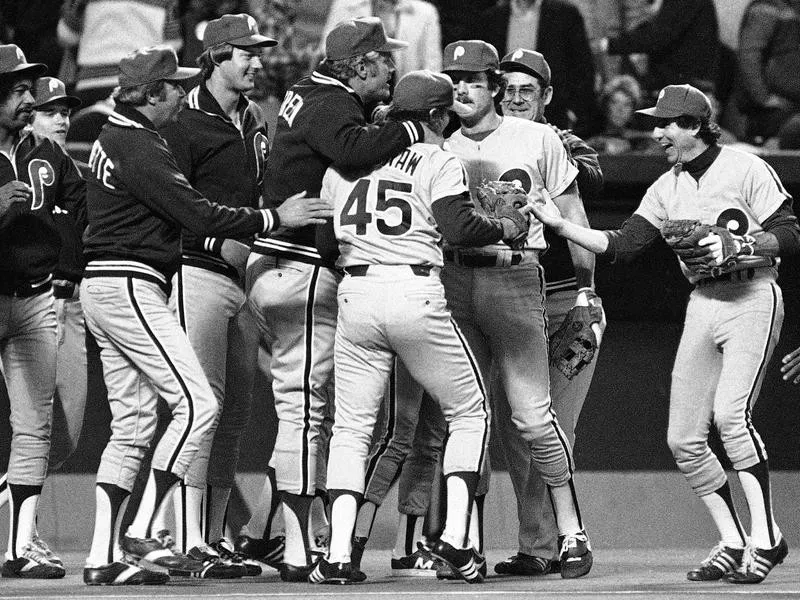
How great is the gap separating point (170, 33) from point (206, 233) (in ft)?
9.92

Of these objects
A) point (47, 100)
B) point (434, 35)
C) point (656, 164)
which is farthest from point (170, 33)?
point (656, 164)

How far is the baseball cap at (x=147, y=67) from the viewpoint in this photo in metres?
5.08

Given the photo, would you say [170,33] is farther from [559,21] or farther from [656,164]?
[656,164]

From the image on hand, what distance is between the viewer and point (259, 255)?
17.5 feet

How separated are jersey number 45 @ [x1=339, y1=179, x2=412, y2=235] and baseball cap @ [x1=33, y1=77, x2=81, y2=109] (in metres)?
1.54

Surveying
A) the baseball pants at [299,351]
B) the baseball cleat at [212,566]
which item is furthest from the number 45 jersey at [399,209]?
the baseball cleat at [212,566]

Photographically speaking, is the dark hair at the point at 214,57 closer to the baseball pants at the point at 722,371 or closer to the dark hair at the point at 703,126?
the dark hair at the point at 703,126

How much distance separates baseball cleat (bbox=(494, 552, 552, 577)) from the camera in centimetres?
554

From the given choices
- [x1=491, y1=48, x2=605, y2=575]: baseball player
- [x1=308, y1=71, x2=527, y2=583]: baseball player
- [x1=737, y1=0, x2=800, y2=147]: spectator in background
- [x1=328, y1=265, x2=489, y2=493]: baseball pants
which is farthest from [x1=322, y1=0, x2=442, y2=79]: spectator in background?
[x1=328, y1=265, x2=489, y2=493]: baseball pants

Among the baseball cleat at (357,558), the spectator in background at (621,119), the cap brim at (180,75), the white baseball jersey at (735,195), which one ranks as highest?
the cap brim at (180,75)

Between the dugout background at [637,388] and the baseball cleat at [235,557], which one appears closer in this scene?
the baseball cleat at [235,557]

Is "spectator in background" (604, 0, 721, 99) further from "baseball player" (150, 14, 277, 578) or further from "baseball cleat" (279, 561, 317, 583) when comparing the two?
"baseball cleat" (279, 561, 317, 583)

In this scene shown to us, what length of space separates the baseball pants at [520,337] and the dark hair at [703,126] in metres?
0.71

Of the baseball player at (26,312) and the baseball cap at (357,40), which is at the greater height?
the baseball cap at (357,40)
